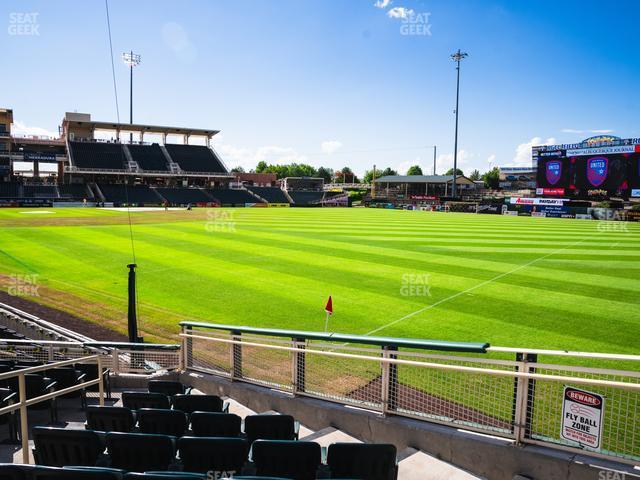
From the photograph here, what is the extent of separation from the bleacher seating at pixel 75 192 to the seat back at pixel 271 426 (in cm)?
7464

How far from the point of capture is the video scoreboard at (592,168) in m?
55.1

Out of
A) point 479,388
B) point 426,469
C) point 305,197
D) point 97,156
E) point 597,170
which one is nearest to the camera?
point 426,469

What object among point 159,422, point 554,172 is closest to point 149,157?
point 554,172

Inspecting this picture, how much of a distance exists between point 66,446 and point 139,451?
73cm

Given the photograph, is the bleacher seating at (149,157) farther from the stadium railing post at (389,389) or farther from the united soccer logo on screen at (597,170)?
the stadium railing post at (389,389)

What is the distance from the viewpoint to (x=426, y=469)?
4.48 metres

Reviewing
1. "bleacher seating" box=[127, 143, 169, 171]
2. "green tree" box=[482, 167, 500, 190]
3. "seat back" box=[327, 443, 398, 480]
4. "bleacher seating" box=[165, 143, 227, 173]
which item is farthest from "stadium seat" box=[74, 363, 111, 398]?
"green tree" box=[482, 167, 500, 190]

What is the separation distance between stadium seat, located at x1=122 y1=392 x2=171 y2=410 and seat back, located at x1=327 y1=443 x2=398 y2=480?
9.50ft

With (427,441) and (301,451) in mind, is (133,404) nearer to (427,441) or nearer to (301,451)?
(301,451)

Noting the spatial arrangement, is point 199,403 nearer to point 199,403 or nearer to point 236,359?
point 199,403

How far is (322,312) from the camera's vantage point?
13094 mm

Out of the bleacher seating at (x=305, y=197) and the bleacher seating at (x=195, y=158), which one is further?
the bleacher seating at (x=305, y=197)

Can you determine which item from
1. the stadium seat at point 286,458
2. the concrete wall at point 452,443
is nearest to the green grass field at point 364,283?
the concrete wall at point 452,443

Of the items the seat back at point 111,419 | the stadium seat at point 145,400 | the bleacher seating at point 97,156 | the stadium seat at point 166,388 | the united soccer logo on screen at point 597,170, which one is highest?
the bleacher seating at point 97,156
